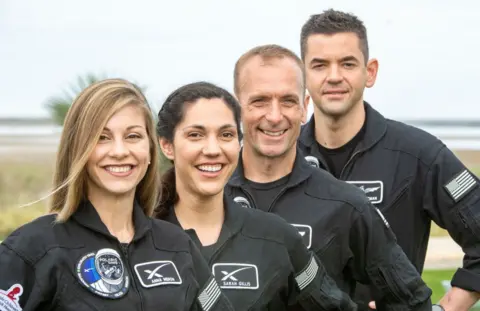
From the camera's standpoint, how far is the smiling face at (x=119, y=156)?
3.69 meters

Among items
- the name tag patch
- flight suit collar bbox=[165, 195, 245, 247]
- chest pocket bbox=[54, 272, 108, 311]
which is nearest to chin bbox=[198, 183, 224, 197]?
flight suit collar bbox=[165, 195, 245, 247]

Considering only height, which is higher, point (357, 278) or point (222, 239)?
point (222, 239)

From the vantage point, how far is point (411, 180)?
18.0ft

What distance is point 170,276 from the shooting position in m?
3.73

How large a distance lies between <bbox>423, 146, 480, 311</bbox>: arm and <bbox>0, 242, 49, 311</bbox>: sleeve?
8.26ft

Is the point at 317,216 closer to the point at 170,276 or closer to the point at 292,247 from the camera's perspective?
the point at 292,247

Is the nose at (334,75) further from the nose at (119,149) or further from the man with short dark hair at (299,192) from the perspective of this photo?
the nose at (119,149)

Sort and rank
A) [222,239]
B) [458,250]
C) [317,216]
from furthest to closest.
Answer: [458,250] → [317,216] → [222,239]

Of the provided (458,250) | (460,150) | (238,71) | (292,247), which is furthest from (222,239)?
(460,150)

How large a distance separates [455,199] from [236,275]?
5.49 feet

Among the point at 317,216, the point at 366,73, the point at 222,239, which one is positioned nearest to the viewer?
the point at 222,239

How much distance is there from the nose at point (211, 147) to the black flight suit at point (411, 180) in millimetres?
1334

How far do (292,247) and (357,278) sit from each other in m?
0.63

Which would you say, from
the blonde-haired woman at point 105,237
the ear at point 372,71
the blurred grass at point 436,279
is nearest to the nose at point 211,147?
the blonde-haired woman at point 105,237
